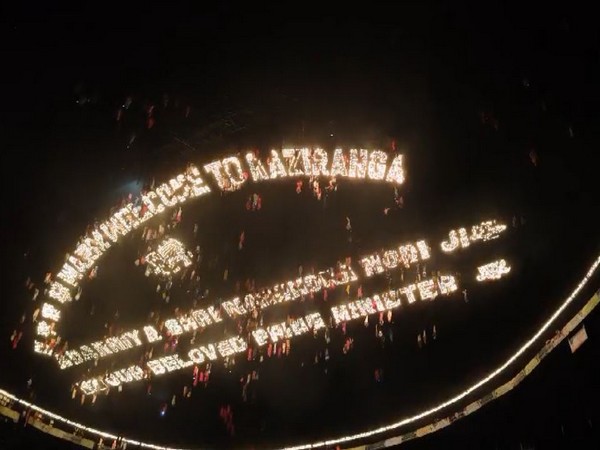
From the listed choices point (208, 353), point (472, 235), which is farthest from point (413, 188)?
point (208, 353)

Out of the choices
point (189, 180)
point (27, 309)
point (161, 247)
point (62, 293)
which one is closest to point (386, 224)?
point (189, 180)

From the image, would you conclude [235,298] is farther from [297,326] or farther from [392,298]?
[392,298]

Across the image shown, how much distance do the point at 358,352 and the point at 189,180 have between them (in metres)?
3.87

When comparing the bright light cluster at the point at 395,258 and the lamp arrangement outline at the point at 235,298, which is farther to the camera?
the bright light cluster at the point at 395,258

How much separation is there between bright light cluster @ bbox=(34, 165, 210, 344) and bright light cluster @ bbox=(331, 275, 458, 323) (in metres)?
2.80

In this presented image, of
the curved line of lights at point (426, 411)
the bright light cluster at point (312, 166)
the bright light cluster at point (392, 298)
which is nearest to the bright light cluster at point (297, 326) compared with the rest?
the bright light cluster at point (392, 298)

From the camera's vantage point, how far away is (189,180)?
6703mm

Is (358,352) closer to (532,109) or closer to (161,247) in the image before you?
(161,247)

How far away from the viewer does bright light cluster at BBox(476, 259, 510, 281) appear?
6.27 metres

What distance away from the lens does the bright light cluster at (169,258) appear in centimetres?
750

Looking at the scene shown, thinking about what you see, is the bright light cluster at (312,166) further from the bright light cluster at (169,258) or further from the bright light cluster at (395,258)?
the bright light cluster at (169,258)

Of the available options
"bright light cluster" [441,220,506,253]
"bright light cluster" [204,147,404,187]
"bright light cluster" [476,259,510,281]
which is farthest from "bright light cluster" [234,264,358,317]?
"bright light cluster" [476,259,510,281]

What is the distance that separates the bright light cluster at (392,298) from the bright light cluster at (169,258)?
8.64ft

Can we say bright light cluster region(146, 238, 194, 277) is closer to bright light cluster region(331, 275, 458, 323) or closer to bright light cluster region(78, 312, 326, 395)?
bright light cluster region(78, 312, 326, 395)
